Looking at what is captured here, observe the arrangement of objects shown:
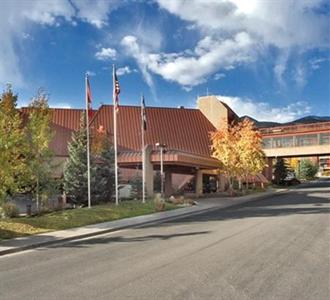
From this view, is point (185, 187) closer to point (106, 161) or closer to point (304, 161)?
point (106, 161)

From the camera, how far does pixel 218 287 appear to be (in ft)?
27.0

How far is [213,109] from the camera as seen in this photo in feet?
216

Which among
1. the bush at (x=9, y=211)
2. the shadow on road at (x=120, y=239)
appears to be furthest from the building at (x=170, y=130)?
the shadow on road at (x=120, y=239)

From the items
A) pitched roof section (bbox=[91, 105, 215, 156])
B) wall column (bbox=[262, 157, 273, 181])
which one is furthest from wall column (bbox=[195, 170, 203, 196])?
wall column (bbox=[262, 157, 273, 181])

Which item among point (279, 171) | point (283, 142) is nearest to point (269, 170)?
point (279, 171)

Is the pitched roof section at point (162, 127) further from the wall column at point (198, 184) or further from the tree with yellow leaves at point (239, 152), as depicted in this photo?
the tree with yellow leaves at point (239, 152)

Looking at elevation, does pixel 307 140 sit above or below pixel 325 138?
below

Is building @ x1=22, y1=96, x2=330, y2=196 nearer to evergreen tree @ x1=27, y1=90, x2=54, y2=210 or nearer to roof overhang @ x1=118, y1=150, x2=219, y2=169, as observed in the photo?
roof overhang @ x1=118, y1=150, x2=219, y2=169

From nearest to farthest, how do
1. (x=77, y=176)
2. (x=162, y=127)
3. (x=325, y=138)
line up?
(x=77, y=176), (x=162, y=127), (x=325, y=138)

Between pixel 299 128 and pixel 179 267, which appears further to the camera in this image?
pixel 299 128

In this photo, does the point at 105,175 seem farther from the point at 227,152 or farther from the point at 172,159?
the point at 227,152

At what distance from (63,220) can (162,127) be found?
139 feet

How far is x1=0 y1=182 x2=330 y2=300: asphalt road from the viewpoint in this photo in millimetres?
8016

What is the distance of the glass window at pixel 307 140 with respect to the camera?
8575 cm
